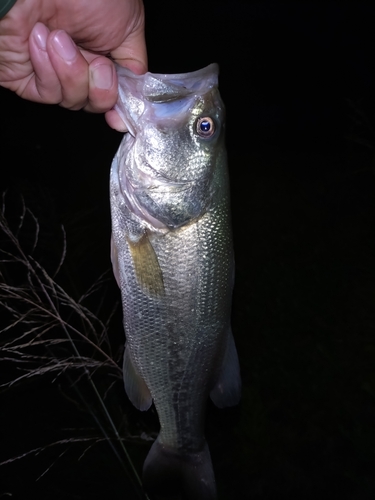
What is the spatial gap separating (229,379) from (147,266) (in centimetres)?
63

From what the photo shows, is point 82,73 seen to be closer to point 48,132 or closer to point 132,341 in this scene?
point 132,341

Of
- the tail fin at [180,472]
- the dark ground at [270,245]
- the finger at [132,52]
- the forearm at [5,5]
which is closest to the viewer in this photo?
the forearm at [5,5]

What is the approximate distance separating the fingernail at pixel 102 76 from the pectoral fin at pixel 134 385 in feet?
3.46

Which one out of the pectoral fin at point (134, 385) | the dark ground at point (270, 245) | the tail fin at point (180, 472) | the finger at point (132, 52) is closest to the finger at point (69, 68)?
the finger at point (132, 52)

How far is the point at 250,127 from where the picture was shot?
11977 millimetres

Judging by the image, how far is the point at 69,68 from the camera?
5.49 ft

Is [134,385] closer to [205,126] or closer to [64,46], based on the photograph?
[205,126]

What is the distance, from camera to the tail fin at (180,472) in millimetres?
2121

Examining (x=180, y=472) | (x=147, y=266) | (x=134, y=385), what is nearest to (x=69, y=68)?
(x=147, y=266)

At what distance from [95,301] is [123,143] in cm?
620

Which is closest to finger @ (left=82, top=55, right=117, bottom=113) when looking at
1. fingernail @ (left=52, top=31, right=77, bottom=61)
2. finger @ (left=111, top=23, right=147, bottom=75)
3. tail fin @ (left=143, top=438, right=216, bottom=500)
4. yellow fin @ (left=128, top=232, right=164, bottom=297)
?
fingernail @ (left=52, top=31, right=77, bottom=61)

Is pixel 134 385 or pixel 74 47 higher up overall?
pixel 74 47

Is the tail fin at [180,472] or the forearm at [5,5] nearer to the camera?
the forearm at [5,5]

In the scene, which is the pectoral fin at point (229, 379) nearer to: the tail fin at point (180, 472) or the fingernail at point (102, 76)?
the tail fin at point (180, 472)
